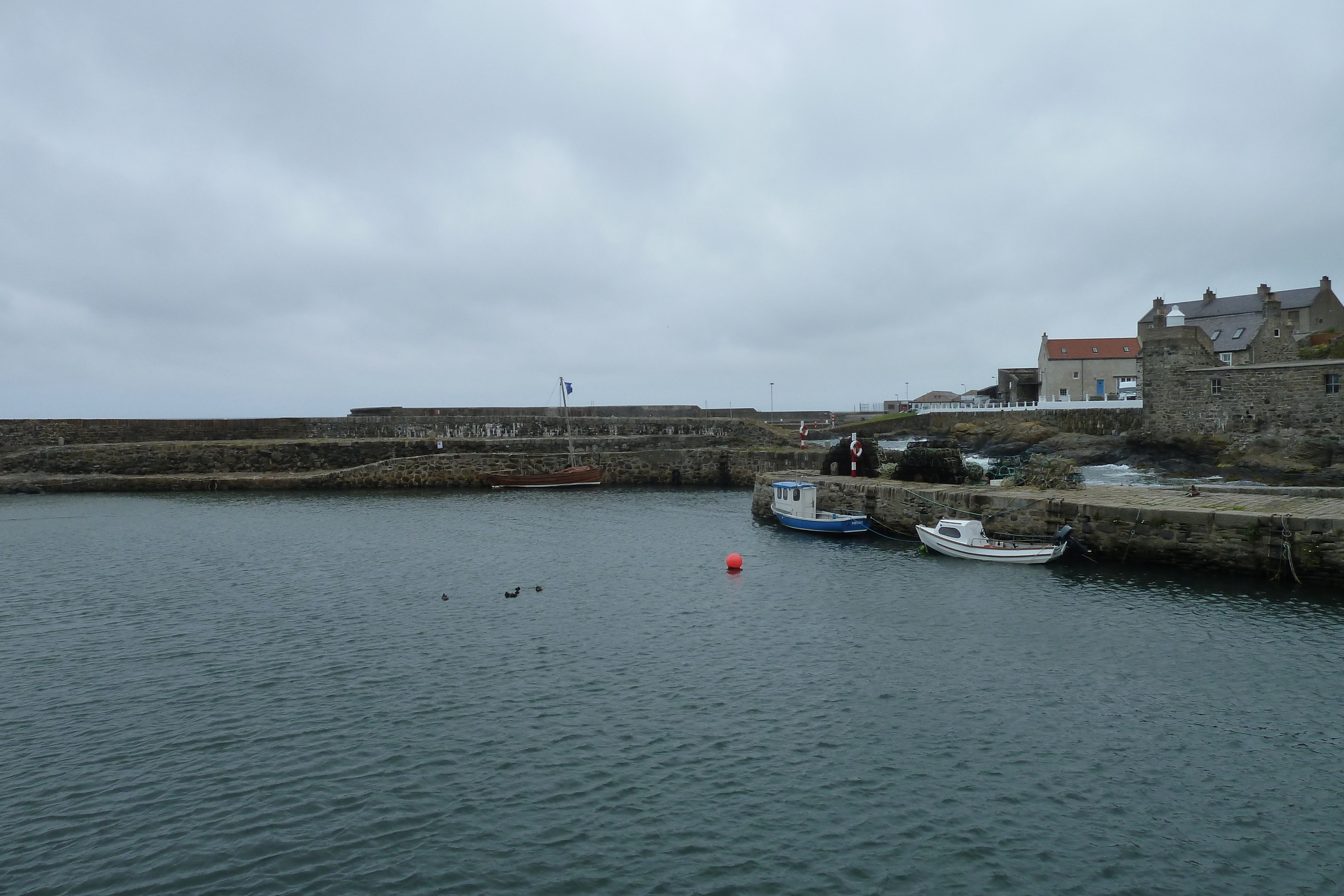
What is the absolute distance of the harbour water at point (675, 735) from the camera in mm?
7332

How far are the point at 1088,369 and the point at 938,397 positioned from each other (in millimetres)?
39313

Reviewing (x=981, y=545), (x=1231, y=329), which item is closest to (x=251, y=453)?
(x=981, y=545)

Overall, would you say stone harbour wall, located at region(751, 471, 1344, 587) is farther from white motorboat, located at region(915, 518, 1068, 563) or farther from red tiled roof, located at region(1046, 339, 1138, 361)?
red tiled roof, located at region(1046, 339, 1138, 361)

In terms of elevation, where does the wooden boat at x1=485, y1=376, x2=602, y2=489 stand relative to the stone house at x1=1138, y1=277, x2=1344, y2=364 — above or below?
below

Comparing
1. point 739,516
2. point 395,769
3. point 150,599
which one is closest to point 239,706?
point 395,769

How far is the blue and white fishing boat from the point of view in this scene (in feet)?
86.3

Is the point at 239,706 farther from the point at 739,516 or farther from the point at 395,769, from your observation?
the point at 739,516

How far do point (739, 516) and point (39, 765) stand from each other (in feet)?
85.0

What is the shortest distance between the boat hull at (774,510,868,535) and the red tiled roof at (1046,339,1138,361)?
172ft

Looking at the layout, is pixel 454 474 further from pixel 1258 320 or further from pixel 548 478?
pixel 1258 320

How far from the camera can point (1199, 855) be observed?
24.2ft

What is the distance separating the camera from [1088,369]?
68625 millimetres

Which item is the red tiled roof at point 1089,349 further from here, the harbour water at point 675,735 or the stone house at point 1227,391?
the harbour water at point 675,735

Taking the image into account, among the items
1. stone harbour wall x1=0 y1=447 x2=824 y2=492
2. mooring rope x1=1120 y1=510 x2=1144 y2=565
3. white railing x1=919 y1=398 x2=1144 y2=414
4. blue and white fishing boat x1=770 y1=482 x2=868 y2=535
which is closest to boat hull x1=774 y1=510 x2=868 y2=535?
blue and white fishing boat x1=770 y1=482 x2=868 y2=535
